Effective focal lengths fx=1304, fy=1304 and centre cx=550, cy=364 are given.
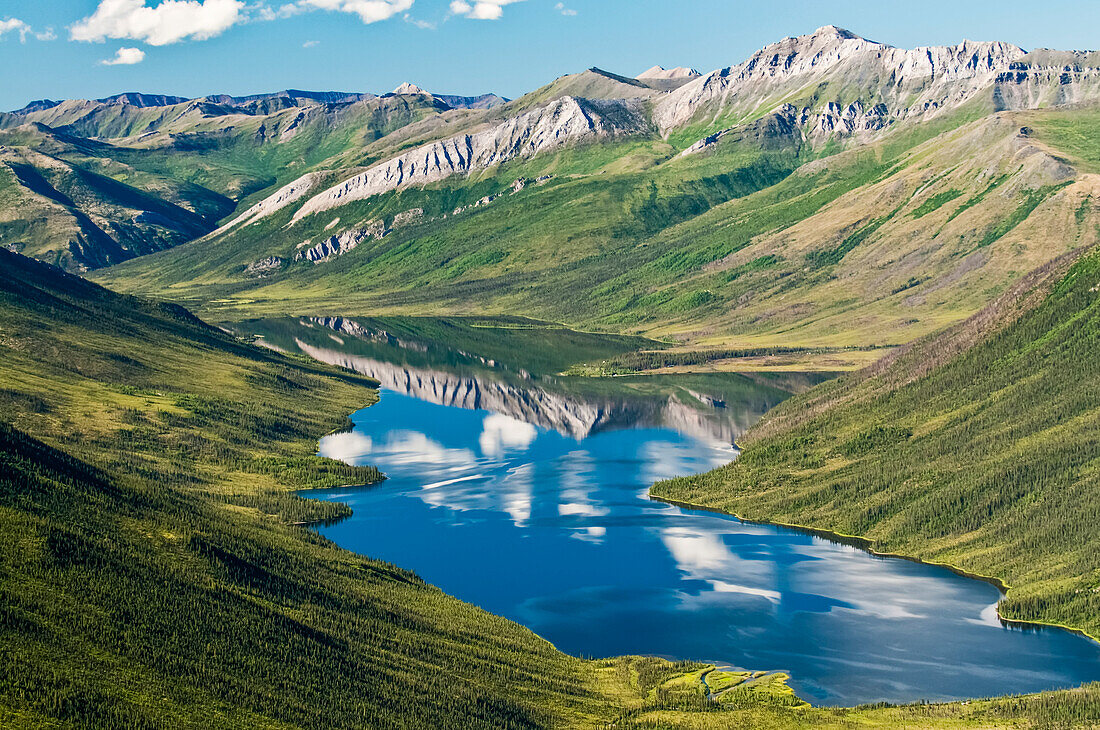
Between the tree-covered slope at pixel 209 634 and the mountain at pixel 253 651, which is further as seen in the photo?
the mountain at pixel 253 651

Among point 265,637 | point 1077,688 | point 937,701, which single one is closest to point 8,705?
point 265,637

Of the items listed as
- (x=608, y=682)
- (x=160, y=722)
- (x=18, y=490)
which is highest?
(x=18, y=490)

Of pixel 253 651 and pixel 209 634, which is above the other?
pixel 209 634

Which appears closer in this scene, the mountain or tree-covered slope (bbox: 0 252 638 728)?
tree-covered slope (bbox: 0 252 638 728)

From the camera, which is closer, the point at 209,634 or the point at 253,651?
the point at 209,634

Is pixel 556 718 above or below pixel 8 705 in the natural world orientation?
below

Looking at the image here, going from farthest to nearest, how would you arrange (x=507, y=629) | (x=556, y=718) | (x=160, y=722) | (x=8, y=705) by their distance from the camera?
(x=507, y=629) < (x=556, y=718) < (x=160, y=722) < (x=8, y=705)

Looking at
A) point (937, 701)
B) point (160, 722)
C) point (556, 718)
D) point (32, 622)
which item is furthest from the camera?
point (937, 701)

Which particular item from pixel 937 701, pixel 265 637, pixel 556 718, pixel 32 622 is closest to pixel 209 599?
pixel 265 637

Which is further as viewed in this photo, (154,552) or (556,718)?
(154,552)

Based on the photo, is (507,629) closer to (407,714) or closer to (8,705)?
(407,714)
